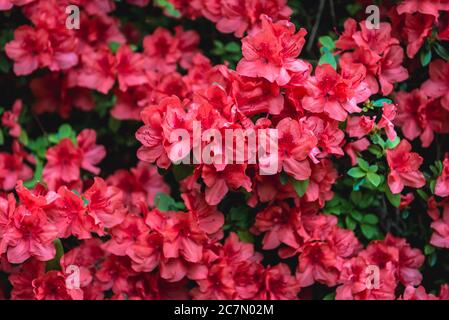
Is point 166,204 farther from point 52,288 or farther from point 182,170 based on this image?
point 52,288

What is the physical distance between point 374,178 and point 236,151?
0.48 metres

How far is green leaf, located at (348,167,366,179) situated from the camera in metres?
2.10

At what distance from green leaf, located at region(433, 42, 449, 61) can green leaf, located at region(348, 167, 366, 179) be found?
0.47 m

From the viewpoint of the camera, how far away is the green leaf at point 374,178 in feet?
6.76

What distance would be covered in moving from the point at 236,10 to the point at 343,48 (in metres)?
0.38

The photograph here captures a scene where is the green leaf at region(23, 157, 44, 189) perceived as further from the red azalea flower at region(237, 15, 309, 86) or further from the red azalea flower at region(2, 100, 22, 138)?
the red azalea flower at region(237, 15, 309, 86)

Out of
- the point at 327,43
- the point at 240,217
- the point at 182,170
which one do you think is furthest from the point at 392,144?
the point at 182,170

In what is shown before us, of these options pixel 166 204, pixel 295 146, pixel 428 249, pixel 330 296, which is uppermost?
pixel 295 146

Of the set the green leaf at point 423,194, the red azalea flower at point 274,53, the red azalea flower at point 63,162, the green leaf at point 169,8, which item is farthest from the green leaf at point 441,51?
the red azalea flower at point 63,162

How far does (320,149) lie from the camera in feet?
6.70

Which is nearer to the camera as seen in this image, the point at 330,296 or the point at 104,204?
the point at 104,204

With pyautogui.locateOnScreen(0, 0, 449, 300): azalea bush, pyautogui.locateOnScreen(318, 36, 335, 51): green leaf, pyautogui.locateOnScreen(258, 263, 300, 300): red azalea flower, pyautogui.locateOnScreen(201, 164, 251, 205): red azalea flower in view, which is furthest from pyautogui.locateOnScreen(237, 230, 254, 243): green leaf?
pyautogui.locateOnScreen(318, 36, 335, 51): green leaf

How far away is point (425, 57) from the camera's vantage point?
2.24 metres
